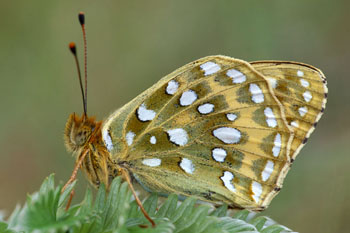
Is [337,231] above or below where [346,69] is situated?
below

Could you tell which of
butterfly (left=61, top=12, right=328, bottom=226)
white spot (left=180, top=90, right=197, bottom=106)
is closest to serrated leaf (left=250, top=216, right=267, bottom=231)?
butterfly (left=61, top=12, right=328, bottom=226)

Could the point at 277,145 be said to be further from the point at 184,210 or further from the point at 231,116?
the point at 184,210

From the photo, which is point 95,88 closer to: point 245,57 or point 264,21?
point 245,57

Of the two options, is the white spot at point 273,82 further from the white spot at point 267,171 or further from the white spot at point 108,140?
the white spot at point 108,140

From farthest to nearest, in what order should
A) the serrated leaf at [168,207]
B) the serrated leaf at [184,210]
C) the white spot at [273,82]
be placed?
the white spot at [273,82] < the serrated leaf at [168,207] < the serrated leaf at [184,210]

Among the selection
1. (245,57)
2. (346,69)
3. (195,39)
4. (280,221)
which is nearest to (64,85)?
(195,39)

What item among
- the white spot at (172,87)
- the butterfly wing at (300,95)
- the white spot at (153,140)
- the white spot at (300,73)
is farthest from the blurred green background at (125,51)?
the white spot at (172,87)
